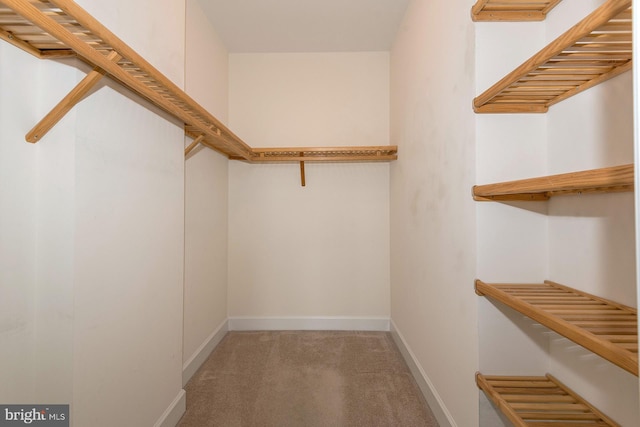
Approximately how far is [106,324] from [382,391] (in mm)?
1633

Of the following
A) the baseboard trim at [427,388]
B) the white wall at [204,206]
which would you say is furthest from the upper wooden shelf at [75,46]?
the baseboard trim at [427,388]

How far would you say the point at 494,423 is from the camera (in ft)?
4.11

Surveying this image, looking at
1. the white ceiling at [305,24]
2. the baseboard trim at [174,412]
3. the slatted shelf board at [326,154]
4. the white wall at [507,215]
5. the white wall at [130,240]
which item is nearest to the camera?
the white wall at [130,240]

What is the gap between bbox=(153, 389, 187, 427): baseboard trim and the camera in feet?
5.25

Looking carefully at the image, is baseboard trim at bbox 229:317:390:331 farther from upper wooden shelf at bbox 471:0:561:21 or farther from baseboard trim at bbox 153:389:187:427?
upper wooden shelf at bbox 471:0:561:21

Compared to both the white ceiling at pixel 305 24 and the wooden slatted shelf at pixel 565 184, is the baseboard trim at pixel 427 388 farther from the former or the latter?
the white ceiling at pixel 305 24

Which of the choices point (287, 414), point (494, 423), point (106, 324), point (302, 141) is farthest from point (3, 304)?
point (302, 141)

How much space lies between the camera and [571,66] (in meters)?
0.95

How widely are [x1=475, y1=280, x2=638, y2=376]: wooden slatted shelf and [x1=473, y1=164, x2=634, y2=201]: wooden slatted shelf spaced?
33 cm

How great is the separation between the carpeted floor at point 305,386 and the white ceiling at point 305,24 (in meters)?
2.65

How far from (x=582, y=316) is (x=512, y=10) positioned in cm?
113

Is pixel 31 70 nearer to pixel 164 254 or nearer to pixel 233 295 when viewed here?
pixel 164 254

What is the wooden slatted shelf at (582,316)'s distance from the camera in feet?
2.14

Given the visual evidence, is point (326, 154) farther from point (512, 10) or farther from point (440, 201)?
point (512, 10)
